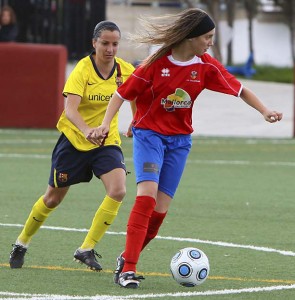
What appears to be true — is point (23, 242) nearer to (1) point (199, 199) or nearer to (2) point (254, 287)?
(2) point (254, 287)

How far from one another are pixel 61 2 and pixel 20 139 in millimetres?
8772

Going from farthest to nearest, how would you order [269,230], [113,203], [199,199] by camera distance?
[199,199]
[269,230]
[113,203]

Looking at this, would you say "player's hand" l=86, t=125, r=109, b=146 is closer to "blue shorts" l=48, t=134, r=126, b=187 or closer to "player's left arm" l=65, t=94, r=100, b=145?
"player's left arm" l=65, t=94, r=100, b=145

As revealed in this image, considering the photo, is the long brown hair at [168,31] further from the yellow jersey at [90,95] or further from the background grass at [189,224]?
the background grass at [189,224]

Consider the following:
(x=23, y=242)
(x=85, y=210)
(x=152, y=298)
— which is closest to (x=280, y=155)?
(x=85, y=210)

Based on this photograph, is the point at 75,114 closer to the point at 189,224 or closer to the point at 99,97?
the point at 99,97

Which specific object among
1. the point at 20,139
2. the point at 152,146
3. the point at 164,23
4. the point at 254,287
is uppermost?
the point at 164,23

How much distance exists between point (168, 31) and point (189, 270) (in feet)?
5.46

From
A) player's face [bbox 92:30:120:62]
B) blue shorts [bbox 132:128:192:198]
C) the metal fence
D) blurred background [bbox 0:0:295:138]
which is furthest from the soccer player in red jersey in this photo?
the metal fence

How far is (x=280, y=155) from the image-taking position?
19703mm

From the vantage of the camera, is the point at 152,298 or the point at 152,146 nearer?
the point at 152,298

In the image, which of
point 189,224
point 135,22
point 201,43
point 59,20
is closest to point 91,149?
point 201,43

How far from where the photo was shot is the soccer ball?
27.3ft

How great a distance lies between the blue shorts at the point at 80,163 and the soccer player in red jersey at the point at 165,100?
2.01 feet
